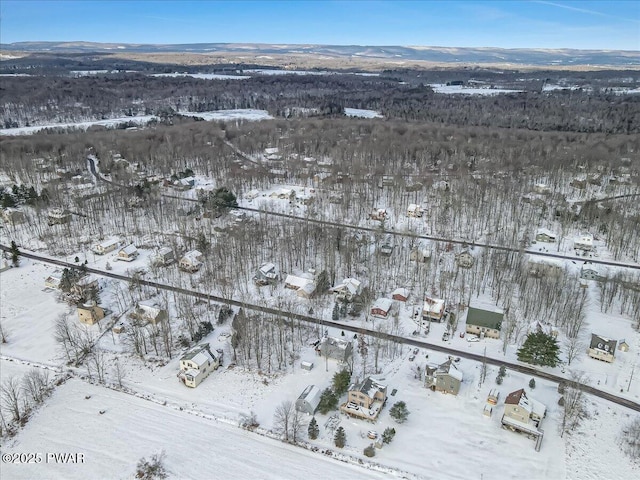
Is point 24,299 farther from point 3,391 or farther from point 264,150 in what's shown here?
point 264,150

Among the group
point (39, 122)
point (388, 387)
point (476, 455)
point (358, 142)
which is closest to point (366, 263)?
point (388, 387)

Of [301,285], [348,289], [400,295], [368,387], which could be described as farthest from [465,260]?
[368,387]

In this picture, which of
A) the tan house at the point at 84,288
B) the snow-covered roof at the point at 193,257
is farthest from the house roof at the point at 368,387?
the tan house at the point at 84,288

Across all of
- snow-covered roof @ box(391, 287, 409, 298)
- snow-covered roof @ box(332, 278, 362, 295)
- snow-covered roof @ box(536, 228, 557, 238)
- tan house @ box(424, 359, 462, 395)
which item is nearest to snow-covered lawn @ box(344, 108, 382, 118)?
snow-covered roof @ box(536, 228, 557, 238)

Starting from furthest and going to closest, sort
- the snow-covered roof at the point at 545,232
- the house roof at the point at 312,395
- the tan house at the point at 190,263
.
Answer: the snow-covered roof at the point at 545,232 → the tan house at the point at 190,263 → the house roof at the point at 312,395

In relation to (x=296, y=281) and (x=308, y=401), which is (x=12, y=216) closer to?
(x=296, y=281)

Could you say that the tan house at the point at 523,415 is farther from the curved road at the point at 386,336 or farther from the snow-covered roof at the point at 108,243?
the snow-covered roof at the point at 108,243
